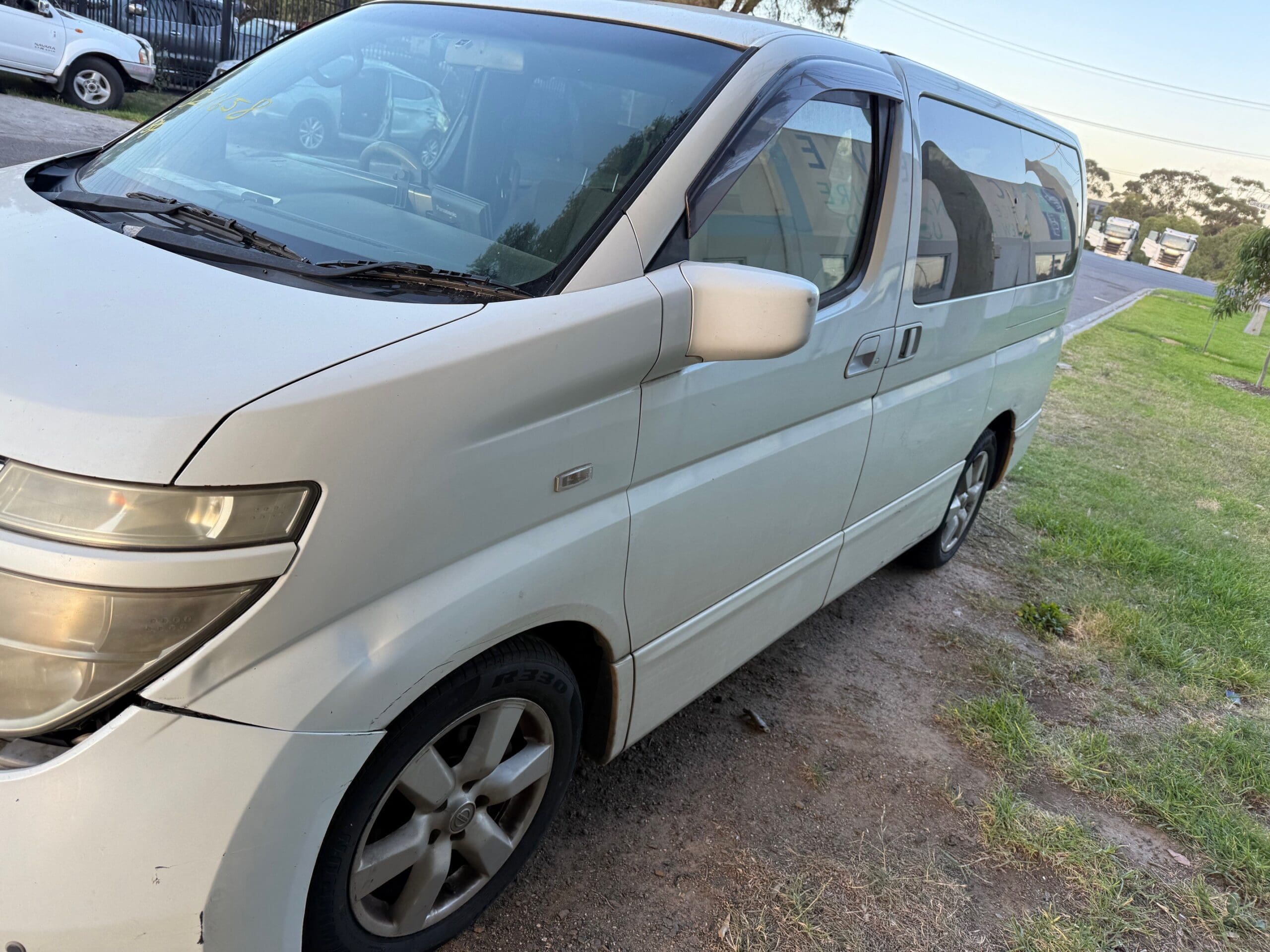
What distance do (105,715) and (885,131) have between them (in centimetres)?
249

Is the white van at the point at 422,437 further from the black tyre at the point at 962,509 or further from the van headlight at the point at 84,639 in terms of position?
the black tyre at the point at 962,509

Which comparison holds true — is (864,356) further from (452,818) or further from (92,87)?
(92,87)

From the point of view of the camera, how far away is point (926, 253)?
9.86 ft

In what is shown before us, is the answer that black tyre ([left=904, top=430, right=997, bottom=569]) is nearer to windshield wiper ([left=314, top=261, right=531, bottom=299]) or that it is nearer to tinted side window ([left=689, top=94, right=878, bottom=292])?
tinted side window ([left=689, top=94, right=878, bottom=292])

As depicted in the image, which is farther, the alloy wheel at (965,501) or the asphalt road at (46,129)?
the asphalt road at (46,129)

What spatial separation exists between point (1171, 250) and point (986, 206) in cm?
7116

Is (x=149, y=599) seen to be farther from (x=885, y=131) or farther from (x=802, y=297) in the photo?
(x=885, y=131)

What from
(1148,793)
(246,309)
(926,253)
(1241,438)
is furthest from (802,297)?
(1241,438)

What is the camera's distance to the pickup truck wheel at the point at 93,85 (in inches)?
476

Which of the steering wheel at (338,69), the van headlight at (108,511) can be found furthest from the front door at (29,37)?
the van headlight at (108,511)

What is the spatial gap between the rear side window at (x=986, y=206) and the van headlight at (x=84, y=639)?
231 centimetres

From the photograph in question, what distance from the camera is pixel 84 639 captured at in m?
1.33

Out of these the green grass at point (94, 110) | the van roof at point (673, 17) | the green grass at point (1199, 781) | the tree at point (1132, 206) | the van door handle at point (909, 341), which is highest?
the van roof at point (673, 17)

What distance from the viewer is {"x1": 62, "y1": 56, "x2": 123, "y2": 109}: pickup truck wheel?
12102mm
